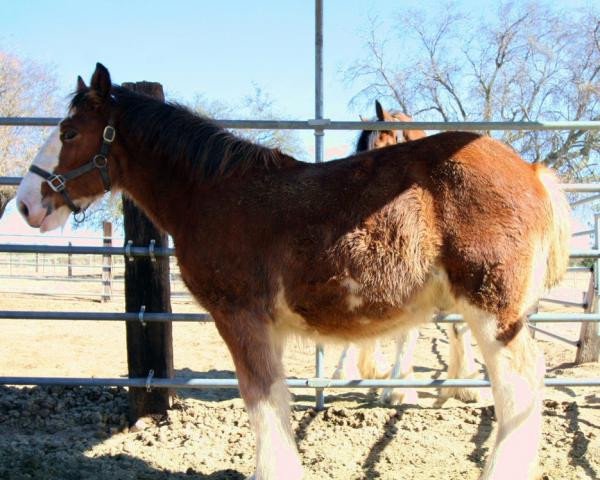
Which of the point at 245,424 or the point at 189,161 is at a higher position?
the point at 189,161

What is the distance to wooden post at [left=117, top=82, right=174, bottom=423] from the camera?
4.54 meters

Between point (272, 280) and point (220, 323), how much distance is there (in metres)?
0.43

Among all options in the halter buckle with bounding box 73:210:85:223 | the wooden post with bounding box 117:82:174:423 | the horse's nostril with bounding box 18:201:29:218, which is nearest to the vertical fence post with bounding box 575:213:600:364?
the wooden post with bounding box 117:82:174:423

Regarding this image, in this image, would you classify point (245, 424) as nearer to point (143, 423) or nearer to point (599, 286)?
point (143, 423)

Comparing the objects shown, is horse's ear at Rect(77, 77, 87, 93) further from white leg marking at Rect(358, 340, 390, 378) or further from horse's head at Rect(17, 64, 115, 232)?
white leg marking at Rect(358, 340, 390, 378)

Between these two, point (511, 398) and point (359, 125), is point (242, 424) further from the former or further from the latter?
point (359, 125)

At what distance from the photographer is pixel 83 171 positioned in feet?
11.8

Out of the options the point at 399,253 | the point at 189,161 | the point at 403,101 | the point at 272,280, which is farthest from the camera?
the point at 403,101

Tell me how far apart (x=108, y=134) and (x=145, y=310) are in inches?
61.1

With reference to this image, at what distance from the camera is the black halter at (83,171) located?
3535 mm

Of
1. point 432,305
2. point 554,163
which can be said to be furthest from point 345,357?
point 554,163

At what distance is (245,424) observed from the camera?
4.52 meters

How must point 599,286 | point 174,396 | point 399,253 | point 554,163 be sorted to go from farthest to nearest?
point 554,163 → point 599,286 → point 174,396 → point 399,253

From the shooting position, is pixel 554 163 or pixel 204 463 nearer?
pixel 204 463
